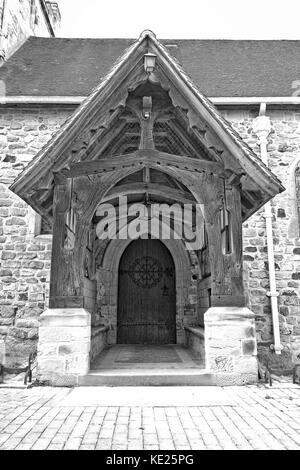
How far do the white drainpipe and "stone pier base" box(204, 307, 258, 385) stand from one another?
265 cm

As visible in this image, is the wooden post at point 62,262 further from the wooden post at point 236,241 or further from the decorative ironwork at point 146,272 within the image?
the decorative ironwork at point 146,272

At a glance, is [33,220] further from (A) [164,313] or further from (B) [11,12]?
(B) [11,12]

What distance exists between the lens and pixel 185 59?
34.7 ft

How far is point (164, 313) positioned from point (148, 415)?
4.96 meters

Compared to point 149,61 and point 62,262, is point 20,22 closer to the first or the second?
point 149,61

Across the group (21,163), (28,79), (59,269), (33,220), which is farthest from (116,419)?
(28,79)

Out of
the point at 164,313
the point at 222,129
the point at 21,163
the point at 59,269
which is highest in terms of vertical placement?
the point at 21,163

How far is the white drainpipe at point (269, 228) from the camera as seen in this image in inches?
289

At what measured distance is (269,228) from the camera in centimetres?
782

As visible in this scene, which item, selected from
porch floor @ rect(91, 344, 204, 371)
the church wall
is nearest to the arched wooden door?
the church wall

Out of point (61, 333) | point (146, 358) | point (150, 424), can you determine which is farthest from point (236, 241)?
point (150, 424)

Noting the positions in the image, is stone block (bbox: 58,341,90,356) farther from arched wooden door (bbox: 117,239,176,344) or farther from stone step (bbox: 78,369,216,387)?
arched wooden door (bbox: 117,239,176,344)

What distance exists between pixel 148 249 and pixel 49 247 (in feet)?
7.21
